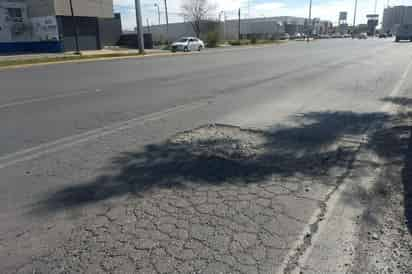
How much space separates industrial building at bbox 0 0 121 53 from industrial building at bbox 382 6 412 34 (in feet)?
356

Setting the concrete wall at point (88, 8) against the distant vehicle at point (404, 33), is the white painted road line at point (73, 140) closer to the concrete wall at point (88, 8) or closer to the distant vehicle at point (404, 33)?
the concrete wall at point (88, 8)

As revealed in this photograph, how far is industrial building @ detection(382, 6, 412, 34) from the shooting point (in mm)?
113450

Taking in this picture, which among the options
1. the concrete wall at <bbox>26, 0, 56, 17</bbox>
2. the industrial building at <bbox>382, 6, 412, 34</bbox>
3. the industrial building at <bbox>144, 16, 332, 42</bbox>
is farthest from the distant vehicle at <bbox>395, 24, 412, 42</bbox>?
the industrial building at <bbox>382, 6, 412, 34</bbox>

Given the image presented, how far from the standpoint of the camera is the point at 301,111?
24.6 feet

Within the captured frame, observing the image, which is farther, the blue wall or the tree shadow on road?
the blue wall

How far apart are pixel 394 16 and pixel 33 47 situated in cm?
13735

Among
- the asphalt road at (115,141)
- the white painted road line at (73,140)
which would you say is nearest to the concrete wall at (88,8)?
the asphalt road at (115,141)

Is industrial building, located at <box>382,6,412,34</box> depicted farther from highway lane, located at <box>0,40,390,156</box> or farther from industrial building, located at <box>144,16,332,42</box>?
highway lane, located at <box>0,40,390,156</box>

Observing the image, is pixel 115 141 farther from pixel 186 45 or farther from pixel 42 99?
pixel 186 45

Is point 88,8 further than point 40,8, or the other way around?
point 88,8

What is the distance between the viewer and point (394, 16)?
424ft

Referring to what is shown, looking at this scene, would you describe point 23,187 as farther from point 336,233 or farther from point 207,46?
point 207,46

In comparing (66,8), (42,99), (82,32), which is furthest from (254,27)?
(42,99)

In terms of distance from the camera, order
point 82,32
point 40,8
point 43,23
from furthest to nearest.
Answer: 1. point 82,32
2. point 40,8
3. point 43,23
